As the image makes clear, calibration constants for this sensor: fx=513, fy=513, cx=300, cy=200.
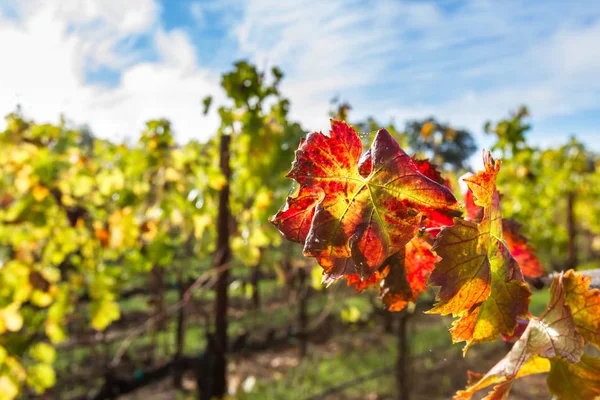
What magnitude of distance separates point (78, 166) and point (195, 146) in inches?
39.8

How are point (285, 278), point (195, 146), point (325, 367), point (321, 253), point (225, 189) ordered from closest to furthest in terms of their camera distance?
point (321, 253), point (225, 189), point (195, 146), point (285, 278), point (325, 367)

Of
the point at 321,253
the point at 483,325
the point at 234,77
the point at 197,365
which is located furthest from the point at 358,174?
the point at 197,365

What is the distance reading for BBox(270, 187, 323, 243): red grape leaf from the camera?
0.53 m

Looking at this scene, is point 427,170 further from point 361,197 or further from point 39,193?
point 39,193

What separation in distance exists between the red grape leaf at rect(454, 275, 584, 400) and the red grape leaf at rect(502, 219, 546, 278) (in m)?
0.19

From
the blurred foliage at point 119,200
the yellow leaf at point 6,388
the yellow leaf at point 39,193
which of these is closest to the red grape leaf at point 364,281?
the blurred foliage at point 119,200

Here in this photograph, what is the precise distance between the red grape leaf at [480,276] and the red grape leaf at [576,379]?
13 centimetres

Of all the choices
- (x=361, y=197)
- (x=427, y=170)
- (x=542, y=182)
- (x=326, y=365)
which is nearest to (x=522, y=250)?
(x=427, y=170)

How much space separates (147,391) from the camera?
608cm

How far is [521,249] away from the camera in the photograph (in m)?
0.81

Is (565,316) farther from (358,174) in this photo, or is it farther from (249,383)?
(249,383)

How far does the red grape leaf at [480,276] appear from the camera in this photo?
513 mm

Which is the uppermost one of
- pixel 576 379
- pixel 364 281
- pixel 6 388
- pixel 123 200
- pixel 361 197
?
pixel 123 200

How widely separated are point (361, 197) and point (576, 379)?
365 millimetres
